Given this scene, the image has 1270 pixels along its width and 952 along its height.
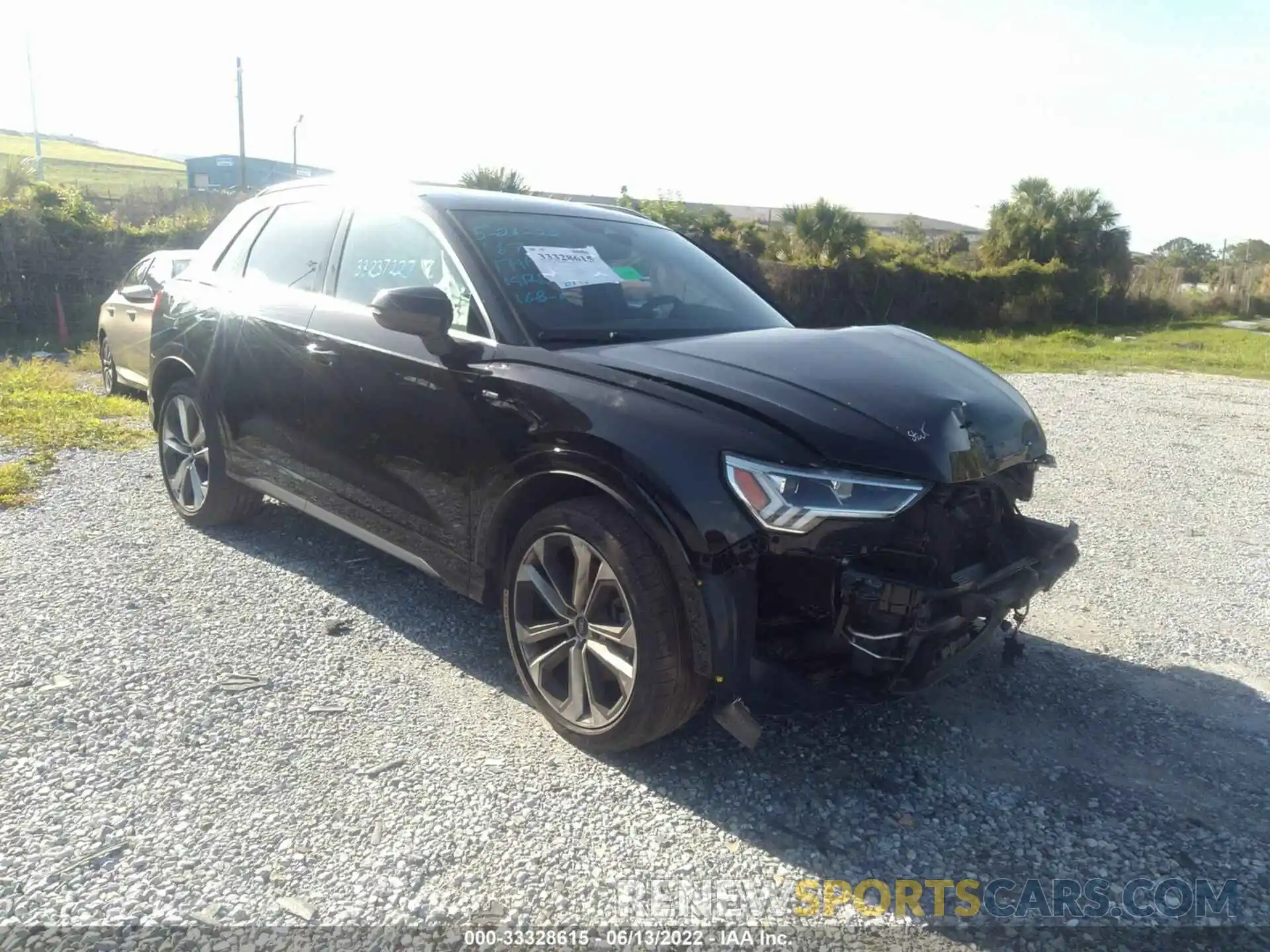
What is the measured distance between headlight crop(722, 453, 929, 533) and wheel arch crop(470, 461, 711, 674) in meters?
0.25

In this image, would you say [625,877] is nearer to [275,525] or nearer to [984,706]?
[984,706]

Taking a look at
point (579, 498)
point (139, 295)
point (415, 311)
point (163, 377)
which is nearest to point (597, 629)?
point (579, 498)

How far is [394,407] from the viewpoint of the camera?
3723mm

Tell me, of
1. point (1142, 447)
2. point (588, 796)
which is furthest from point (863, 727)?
point (1142, 447)

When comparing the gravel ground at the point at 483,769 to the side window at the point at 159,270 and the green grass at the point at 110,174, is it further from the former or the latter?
the green grass at the point at 110,174

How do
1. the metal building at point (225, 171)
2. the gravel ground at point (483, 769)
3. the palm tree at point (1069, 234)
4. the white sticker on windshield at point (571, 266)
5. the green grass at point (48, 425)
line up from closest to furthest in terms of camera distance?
1. the gravel ground at point (483, 769)
2. the white sticker on windshield at point (571, 266)
3. the green grass at point (48, 425)
4. the palm tree at point (1069, 234)
5. the metal building at point (225, 171)

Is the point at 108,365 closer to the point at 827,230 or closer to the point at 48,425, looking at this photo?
the point at 48,425

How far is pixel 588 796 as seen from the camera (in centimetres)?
293

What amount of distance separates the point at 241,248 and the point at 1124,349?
22084 millimetres

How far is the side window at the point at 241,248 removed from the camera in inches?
196

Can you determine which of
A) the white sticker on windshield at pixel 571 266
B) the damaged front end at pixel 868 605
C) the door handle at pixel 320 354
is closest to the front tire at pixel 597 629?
the damaged front end at pixel 868 605

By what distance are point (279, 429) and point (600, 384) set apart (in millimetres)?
2046

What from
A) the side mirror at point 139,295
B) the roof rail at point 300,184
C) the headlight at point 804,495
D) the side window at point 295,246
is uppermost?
the roof rail at point 300,184

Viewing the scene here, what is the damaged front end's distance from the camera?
105 inches
